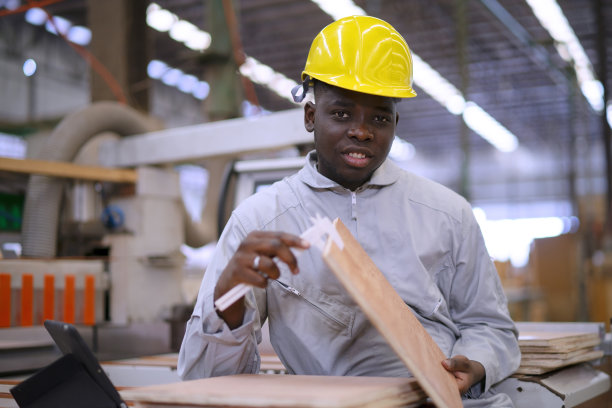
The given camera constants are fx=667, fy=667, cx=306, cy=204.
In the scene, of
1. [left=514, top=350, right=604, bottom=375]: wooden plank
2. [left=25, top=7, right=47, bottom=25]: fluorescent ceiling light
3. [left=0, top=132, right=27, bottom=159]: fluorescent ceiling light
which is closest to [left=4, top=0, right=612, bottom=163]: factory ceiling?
[left=25, top=7, right=47, bottom=25]: fluorescent ceiling light

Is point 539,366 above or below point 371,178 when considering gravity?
below

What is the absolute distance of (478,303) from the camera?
1.57 meters

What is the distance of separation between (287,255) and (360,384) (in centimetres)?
27

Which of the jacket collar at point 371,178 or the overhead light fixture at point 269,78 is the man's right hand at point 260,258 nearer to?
the jacket collar at point 371,178

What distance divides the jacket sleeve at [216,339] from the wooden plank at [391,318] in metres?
0.26

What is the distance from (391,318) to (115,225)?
2891 mm

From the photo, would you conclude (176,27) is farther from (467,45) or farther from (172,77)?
(467,45)

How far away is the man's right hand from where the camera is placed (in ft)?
3.79

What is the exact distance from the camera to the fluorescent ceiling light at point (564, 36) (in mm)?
10336

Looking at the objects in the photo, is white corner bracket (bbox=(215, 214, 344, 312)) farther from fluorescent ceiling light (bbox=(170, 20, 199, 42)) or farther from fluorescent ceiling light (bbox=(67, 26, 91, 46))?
fluorescent ceiling light (bbox=(67, 26, 91, 46))

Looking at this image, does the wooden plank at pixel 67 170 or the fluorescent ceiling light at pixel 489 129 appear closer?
the wooden plank at pixel 67 170

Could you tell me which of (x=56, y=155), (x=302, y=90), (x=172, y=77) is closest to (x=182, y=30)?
(x=172, y=77)

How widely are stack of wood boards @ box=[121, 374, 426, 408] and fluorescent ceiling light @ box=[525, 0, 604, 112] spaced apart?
839 centimetres

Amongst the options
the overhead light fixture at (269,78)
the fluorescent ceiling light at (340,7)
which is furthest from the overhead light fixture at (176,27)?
the fluorescent ceiling light at (340,7)
